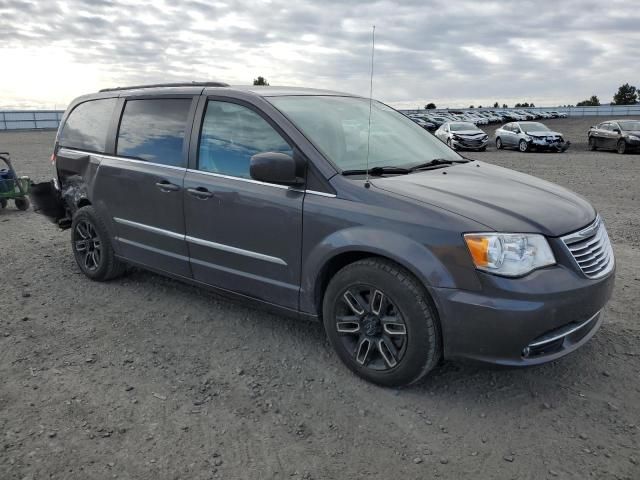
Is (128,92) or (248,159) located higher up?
(128,92)

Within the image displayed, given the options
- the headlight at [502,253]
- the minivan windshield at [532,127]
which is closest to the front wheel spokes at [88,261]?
the headlight at [502,253]

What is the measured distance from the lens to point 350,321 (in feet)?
11.3

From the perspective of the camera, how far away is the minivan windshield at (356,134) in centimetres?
369

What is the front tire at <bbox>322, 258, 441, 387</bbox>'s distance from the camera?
3.08 meters

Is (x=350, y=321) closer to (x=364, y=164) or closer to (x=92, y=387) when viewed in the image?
(x=364, y=164)

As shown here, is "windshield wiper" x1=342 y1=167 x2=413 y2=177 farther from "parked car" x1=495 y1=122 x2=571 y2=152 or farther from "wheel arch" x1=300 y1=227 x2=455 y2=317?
"parked car" x1=495 y1=122 x2=571 y2=152

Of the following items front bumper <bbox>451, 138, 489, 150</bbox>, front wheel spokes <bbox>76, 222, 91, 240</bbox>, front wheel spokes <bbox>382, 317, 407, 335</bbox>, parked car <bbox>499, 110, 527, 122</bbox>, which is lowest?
front wheel spokes <bbox>382, 317, 407, 335</bbox>

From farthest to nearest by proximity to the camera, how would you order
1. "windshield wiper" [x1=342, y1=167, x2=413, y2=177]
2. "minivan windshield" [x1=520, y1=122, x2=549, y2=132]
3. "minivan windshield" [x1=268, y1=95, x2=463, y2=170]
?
1. "minivan windshield" [x1=520, y1=122, x2=549, y2=132]
2. "minivan windshield" [x1=268, y1=95, x2=463, y2=170]
3. "windshield wiper" [x1=342, y1=167, x2=413, y2=177]

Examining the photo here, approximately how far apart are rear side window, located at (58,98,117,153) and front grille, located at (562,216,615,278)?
3971 millimetres

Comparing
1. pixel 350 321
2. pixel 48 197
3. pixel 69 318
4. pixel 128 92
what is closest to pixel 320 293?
pixel 350 321

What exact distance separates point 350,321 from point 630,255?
423 centimetres

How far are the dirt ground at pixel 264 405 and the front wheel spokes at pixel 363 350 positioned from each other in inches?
6.1

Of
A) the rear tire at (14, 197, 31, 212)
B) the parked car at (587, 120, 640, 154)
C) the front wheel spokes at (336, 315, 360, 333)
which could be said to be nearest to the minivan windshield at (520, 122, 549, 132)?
the parked car at (587, 120, 640, 154)

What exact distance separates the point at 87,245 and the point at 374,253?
3390 mm
